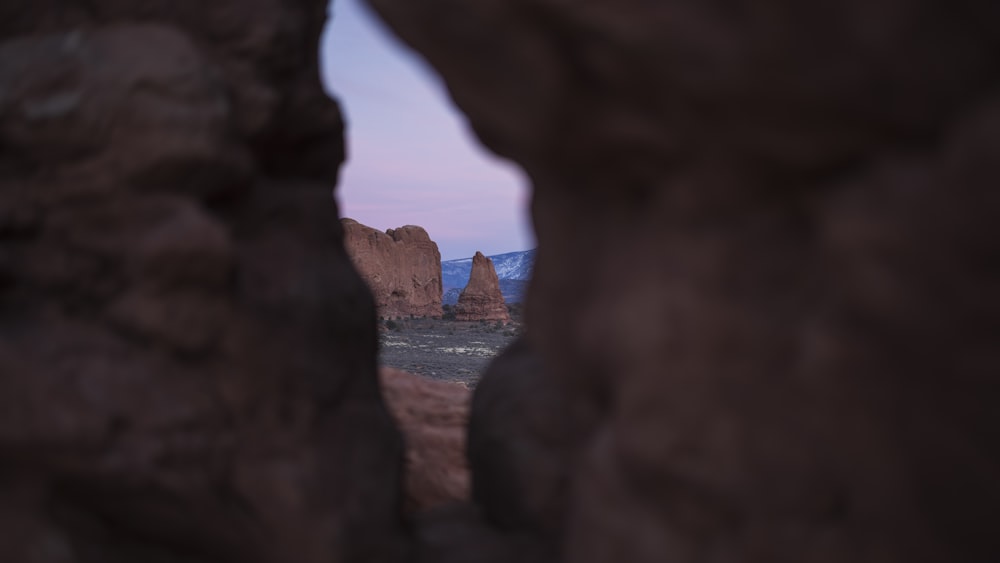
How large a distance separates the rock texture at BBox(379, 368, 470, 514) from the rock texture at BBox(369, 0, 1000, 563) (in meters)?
1.96

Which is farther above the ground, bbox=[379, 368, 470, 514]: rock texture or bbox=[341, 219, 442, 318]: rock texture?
bbox=[341, 219, 442, 318]: rock texture

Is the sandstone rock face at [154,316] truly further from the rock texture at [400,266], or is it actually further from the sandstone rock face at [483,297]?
the sandstone rock face at [483,297]

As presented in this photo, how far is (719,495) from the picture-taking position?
141 cm

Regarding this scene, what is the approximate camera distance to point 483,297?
27.9 meters

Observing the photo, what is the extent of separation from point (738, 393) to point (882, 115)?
0.54 metres

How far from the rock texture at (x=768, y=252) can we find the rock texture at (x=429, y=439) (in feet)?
6.44

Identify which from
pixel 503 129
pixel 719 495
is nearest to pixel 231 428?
pixel 503 129

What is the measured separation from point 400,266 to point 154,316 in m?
27.6

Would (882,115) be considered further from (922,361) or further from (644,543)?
(644,543)

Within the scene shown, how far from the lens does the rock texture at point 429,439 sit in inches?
141

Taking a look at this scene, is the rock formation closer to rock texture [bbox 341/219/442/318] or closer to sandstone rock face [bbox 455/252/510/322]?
rock texture [bbox 341/219/442/318]

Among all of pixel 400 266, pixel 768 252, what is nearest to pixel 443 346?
pixel 400 266

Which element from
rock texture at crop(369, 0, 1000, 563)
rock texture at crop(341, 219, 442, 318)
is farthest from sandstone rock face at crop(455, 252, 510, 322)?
rock texture at crop(369, 0, 1000, 563)

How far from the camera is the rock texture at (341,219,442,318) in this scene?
27.3 meters
